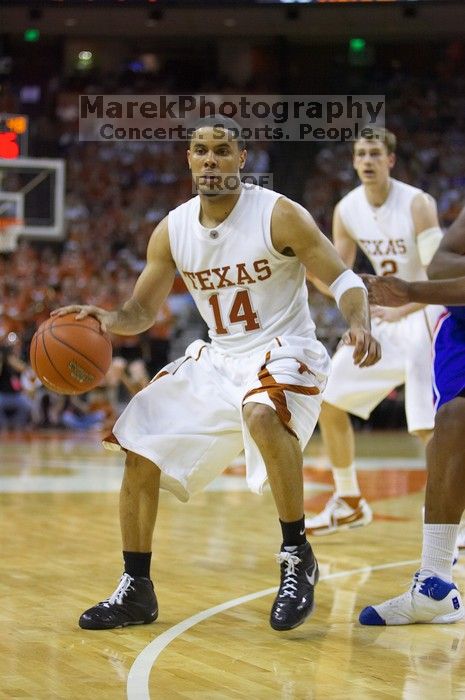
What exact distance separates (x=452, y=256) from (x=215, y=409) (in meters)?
1.08

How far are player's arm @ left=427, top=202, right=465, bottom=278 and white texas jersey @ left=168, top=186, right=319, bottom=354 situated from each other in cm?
57

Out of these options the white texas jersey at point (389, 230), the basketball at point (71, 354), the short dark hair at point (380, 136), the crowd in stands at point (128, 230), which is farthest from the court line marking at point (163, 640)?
the crowd in stands at point (128, 230)

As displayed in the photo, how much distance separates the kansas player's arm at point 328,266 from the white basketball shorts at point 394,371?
207 centimetres

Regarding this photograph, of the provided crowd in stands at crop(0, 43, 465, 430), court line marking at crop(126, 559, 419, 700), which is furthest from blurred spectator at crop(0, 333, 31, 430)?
court line marking at crop(126, 559, 419, 700)

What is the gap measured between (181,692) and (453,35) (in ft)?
63.2

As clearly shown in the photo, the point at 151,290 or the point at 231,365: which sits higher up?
the point at 151,290

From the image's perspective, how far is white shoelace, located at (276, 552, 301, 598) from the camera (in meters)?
4.09

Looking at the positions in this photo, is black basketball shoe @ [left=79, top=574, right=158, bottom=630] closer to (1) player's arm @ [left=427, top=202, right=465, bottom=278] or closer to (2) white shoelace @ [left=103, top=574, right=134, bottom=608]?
(2) white shoelace @ [left=103, top=574, right=134, bottom=608]

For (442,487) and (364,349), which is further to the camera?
(442,487)

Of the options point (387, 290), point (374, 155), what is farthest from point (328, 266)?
point (374, 155)

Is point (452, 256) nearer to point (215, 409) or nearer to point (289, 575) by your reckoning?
point (215, 409)

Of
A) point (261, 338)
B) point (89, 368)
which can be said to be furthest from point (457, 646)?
point (89, 368)

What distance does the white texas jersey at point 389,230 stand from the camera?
666 centimetres

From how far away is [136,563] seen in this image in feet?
14.0
